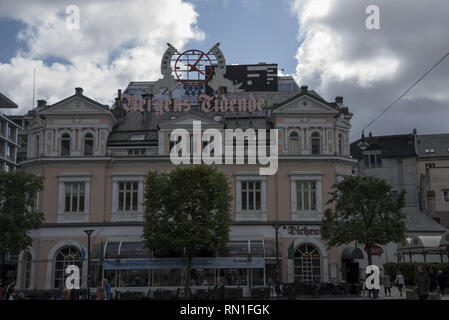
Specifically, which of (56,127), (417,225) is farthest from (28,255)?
(417,225)

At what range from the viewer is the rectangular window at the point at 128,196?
4809 centimetres

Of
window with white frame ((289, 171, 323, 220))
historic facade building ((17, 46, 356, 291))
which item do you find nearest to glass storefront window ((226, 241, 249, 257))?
historic facade building ((17, 46, 356, 291))

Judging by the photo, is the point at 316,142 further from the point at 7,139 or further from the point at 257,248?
the point at 7,139

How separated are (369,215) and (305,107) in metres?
14.1

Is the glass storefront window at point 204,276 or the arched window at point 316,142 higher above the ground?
the arched window at point 316,142

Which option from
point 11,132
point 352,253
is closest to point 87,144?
point 352,253

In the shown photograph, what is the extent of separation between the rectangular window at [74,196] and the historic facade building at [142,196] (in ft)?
0.29

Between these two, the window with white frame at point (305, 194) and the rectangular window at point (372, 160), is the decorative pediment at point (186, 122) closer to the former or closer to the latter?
the window with white frame at point (305, 194)

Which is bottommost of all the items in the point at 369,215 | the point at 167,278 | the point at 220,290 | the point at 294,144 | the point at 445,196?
the point at 167,278

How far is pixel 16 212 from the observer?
41562 mm

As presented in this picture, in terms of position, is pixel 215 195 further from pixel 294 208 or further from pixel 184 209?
pixel 294 208

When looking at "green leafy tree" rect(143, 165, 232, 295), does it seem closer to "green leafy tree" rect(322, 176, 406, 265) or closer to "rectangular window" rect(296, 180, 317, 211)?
"green leafy tree" rect(322, 176, 406, 265)

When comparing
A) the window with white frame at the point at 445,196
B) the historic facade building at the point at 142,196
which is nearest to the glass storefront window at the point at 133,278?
the historic facade building at the point at 142,196
